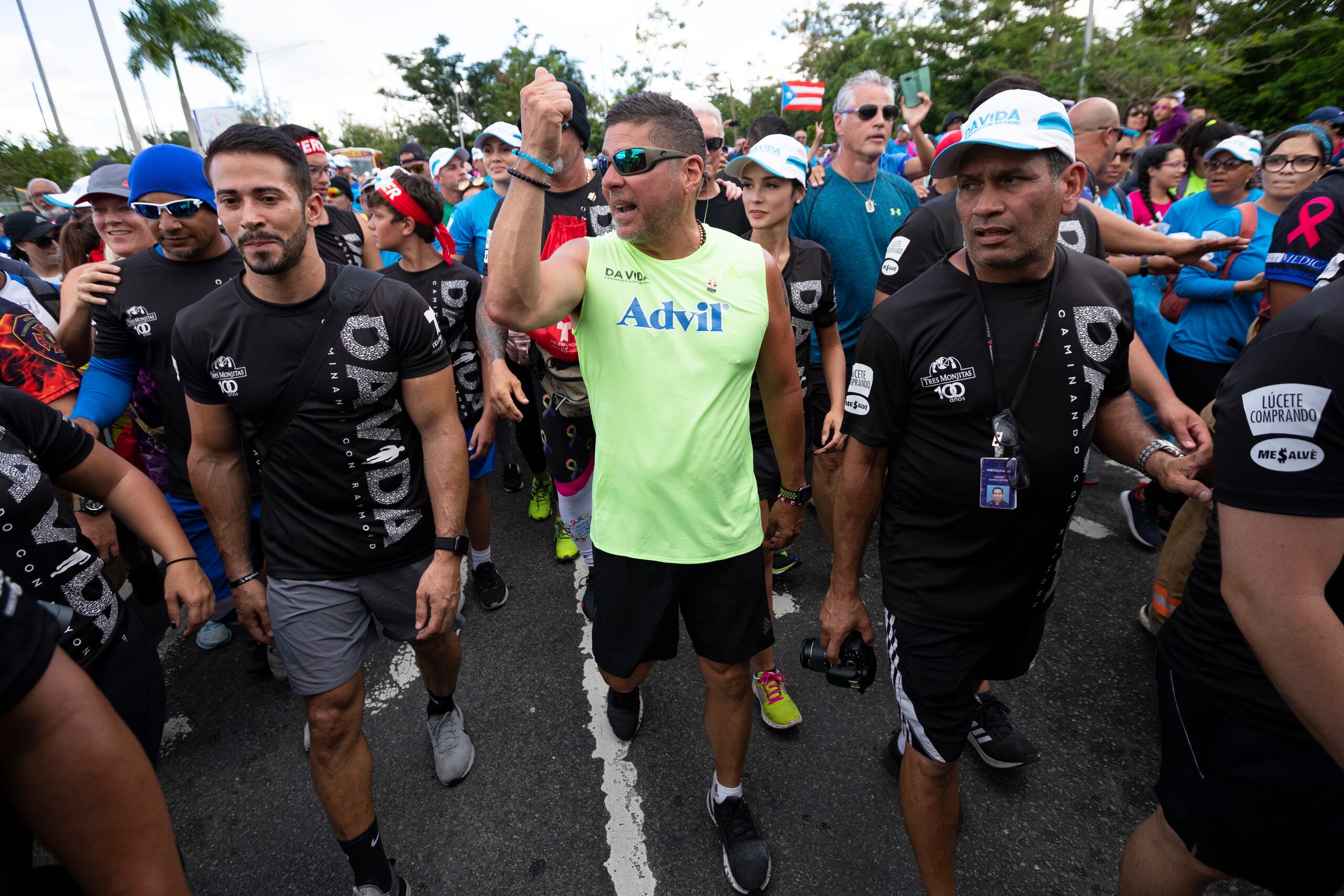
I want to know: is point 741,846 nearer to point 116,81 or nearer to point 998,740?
point 998,740

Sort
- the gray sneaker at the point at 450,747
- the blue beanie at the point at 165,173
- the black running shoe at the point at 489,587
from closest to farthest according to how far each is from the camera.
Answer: the gray sneaker at the point at 450,747, the blue beanie at the point at 165,173, the black running shoe at the point at 489,587

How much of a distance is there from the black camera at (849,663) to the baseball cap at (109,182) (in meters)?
3.62

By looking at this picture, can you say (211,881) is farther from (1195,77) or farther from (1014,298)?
(1195,77)

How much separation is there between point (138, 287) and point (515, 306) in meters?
2.24

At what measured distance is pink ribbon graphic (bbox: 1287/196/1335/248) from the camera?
7.77 feet

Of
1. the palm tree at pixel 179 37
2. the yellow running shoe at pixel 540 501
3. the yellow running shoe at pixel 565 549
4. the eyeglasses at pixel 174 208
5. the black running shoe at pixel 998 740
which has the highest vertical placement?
the palm tree at pixel 179 37

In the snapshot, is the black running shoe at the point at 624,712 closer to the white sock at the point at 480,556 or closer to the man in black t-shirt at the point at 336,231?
the white sock at the point at 480,556

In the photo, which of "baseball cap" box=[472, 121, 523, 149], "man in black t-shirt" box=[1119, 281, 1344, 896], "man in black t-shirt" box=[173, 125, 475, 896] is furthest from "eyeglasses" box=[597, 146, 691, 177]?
"baseball cap" box=[472, 121, 523, 149]

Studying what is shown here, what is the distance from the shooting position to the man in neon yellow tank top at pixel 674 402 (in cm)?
200

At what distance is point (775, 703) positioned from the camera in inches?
114

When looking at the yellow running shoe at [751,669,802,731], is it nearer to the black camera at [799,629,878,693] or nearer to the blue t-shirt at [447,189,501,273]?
the black camera at [799,629,878,693]

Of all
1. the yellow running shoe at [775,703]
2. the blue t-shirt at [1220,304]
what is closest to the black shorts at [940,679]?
the yellow running shoe at [775,703]

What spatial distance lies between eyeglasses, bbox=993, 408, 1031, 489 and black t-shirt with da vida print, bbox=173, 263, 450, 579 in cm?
184

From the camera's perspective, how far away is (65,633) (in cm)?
173
